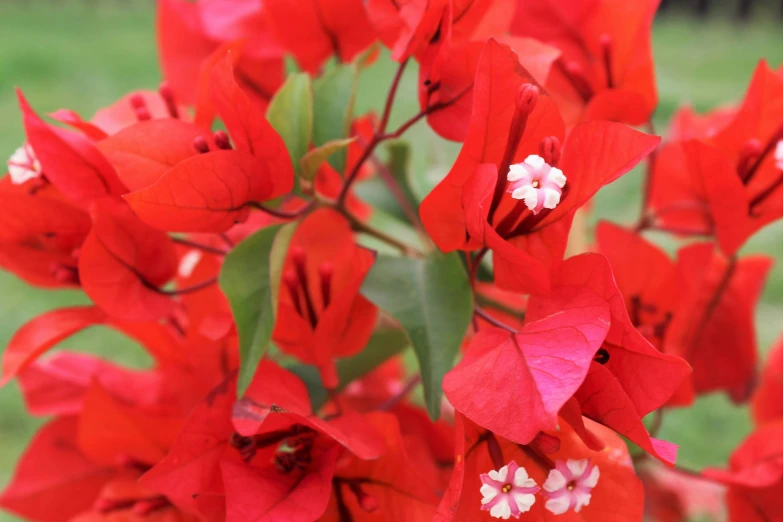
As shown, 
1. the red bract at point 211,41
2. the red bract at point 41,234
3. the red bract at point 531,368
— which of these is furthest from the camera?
the red bract at point 211,41

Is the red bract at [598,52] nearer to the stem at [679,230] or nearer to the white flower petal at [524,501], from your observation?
the stem at [679,230]

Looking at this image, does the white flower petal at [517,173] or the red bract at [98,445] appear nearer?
the white flower petal at [517,173]

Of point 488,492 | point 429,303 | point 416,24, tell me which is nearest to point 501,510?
point 488,492

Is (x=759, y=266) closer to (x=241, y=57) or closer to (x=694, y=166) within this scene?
(x=694, y=166)

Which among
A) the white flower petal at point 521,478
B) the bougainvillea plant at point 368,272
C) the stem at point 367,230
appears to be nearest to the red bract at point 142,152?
the bougainvillea plant at point 368,272

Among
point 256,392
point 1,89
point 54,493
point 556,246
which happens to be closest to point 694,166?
point 556,246

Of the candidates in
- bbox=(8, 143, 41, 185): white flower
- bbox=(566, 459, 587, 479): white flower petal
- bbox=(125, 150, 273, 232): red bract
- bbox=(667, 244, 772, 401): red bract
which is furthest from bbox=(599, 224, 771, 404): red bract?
bbox=(8, 143, 41, 185): white flower

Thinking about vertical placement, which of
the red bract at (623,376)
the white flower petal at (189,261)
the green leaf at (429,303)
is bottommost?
the white flower petal at (189,261)
